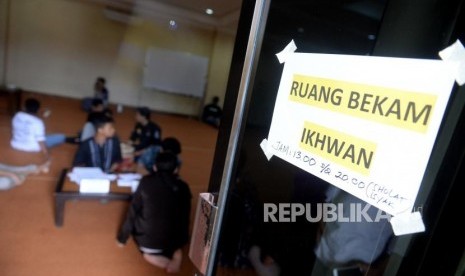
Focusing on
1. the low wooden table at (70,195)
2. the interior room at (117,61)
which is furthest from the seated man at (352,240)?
the interior room at (117,61)

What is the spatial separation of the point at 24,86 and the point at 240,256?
28.2 ft

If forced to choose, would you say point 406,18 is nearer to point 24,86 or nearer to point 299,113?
point 299,113

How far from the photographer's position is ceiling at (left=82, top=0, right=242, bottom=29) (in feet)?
17.0

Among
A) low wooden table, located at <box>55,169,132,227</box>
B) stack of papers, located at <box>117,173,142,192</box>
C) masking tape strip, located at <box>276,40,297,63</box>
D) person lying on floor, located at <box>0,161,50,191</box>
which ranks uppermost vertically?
masking tape strip, located at <box>276,40,297,63</box>

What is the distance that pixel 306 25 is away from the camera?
69 centimetres

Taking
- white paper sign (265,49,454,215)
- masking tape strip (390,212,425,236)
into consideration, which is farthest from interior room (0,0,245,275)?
masking tape strip (390,212,425,236)

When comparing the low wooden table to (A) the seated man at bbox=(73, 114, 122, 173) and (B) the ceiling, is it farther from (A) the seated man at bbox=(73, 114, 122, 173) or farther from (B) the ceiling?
(B) the ceiling

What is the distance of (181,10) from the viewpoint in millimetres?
5680

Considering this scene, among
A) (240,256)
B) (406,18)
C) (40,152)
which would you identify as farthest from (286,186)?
(40,152)

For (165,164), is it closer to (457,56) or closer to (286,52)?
(286,52)

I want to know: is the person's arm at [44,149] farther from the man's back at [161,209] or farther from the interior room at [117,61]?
the man's back at [161,209]

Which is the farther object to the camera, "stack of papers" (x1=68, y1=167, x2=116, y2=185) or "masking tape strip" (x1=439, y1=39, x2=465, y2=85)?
"stack of papers" (x1=68, y1=167, x2=116, y2=185)

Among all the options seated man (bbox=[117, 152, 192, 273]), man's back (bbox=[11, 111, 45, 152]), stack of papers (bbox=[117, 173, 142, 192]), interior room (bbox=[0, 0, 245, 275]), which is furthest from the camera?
interior room (bbox=[0, 0, 245, 275])

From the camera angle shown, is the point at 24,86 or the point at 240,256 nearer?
the point at 240,256
